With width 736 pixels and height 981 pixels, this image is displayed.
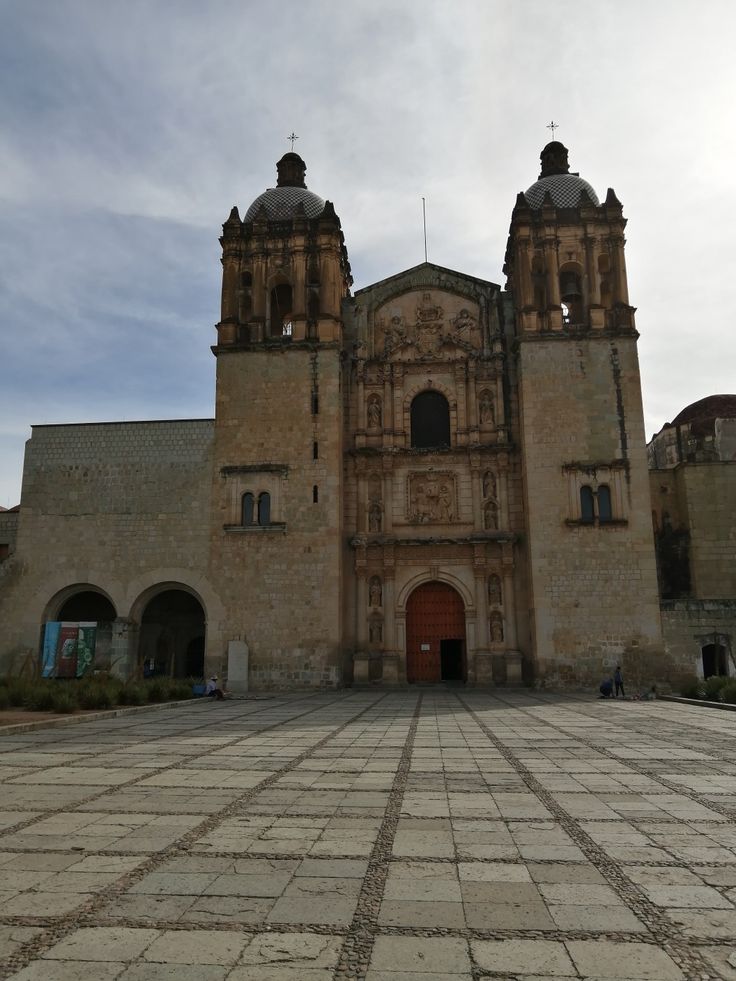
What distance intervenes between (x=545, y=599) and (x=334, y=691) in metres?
7.12

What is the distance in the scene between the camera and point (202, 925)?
354 cm

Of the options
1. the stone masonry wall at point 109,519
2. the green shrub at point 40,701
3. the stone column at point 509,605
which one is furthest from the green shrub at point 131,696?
the stone column at point 509,605

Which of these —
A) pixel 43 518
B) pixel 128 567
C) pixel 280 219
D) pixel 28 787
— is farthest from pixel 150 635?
pixel 28 787

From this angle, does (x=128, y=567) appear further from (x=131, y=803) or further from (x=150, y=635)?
(x=131, y=803)

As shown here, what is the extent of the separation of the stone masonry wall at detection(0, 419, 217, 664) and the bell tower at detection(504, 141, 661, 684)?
10870mm

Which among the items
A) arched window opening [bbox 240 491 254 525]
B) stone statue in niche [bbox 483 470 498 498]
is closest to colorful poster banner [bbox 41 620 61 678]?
arched window opening [bbox 240 491 254 525]

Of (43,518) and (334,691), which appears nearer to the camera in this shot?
(334,691)

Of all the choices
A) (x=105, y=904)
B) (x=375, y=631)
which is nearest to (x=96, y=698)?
(x=375, y=631)

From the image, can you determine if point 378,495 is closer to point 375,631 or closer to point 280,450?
point 280,450

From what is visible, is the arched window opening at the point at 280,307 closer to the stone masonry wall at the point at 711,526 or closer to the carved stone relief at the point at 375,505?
the carved stone relief at the point at 375,505

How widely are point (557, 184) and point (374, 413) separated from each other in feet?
36.8

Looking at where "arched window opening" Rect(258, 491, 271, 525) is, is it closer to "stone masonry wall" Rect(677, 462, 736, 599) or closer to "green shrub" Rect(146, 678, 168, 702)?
"green shrub" Rect(146, 678, 168, 702)

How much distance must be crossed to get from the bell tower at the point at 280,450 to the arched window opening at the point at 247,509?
0.03 meters

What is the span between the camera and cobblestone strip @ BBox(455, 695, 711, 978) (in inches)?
124
